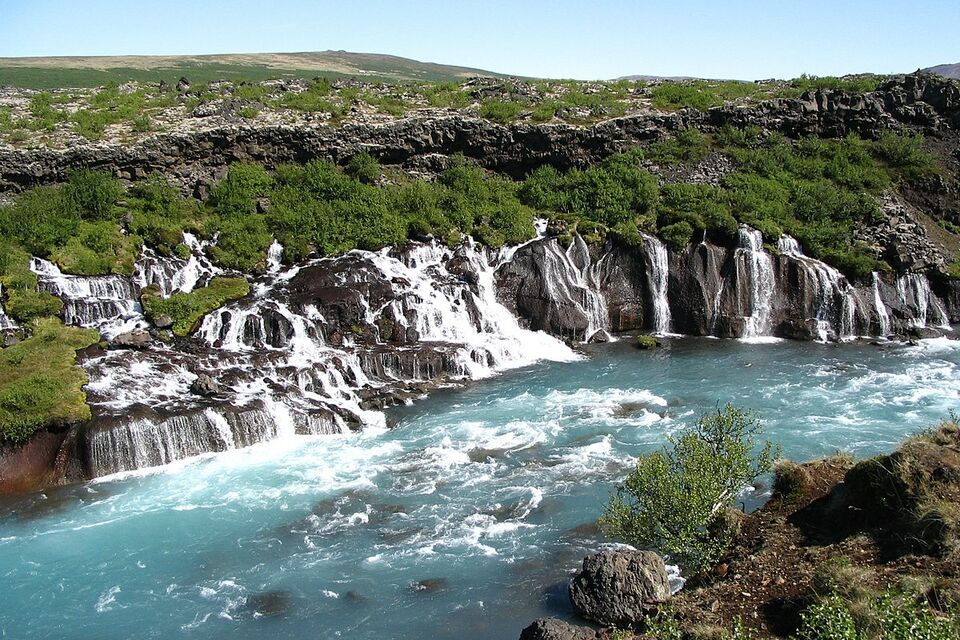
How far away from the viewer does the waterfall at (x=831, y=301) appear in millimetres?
40500

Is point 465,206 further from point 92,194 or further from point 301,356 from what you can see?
point 92,194

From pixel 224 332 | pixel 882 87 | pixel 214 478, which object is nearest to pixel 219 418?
pixel 214 478

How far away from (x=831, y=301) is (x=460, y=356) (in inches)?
837

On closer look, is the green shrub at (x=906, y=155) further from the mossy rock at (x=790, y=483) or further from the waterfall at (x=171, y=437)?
the waterfall at (x=171, y=437)

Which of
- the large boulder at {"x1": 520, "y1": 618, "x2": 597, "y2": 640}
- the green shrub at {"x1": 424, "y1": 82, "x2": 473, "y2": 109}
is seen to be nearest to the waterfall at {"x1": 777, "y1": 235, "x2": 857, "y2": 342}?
the green shrub at {"x1": 424, "y1": 82, "x2": 473, "y2": 109}

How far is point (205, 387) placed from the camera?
96.7ft

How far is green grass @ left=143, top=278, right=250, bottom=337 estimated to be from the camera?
115ft

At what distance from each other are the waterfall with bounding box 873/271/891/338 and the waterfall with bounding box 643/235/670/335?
1134cm

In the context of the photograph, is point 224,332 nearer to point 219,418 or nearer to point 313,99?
point 219,418

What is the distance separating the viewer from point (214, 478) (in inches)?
1003

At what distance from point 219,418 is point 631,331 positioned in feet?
77.1

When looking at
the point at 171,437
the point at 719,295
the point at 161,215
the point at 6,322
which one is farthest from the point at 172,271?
the point at 719,295

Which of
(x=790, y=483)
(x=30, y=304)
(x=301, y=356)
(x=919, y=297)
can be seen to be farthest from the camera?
(x=919, y=297)

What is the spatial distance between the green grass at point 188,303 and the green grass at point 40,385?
3893mm
